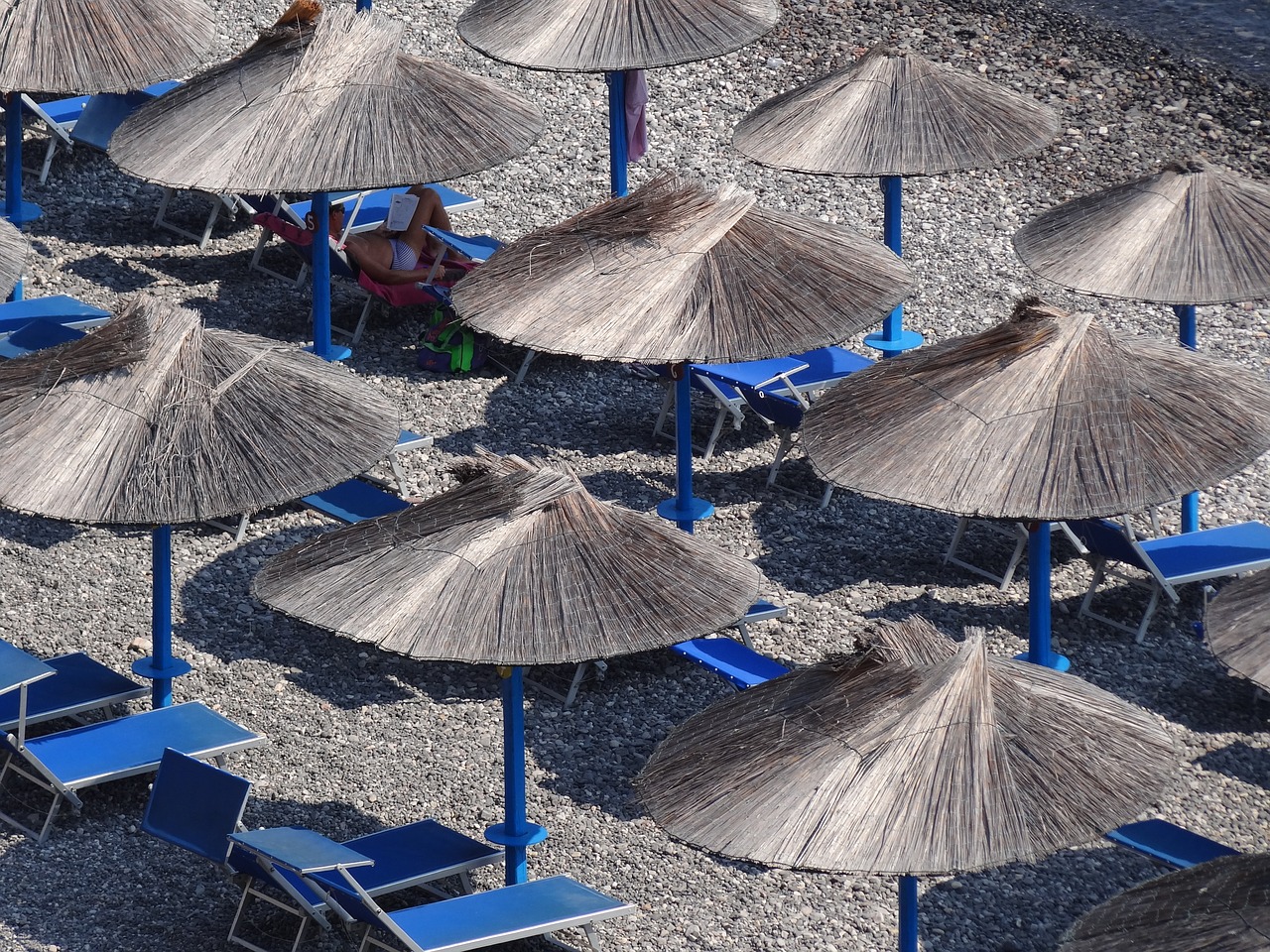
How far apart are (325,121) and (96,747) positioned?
180 inches

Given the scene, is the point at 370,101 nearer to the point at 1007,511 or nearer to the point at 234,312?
the point at 234,312

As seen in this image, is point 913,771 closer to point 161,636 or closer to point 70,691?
point 161,636

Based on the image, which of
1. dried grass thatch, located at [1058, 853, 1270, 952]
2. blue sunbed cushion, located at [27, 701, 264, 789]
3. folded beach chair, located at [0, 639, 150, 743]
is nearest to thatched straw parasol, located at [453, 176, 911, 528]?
blue sunbed cushion, located at [27, 701, 264, 789]

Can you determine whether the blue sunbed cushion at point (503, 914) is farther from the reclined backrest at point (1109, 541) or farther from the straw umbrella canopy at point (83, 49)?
the straw umbrella canopy at point (83, 49)

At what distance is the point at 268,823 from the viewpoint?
28.3ft

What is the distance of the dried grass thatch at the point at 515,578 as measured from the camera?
7168 millimetres

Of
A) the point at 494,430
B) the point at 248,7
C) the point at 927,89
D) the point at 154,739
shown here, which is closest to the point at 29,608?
the point at 154,739

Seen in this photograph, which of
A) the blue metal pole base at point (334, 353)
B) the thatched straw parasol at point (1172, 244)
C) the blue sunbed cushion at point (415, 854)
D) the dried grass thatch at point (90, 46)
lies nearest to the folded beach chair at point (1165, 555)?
the thatched straw parasol at point (1172, 244)

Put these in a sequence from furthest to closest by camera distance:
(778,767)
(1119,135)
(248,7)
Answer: (248,7) → (1119,135) → (778,767)

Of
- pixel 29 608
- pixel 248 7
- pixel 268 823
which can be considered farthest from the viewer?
pixel 248 7

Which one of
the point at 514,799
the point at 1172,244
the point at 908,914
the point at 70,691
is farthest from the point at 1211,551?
the point at 70,691

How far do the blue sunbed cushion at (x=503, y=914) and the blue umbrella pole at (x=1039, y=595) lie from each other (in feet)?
8.51

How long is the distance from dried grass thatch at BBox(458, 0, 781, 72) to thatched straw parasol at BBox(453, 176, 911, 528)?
3.08 m

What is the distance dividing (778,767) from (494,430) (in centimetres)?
611
